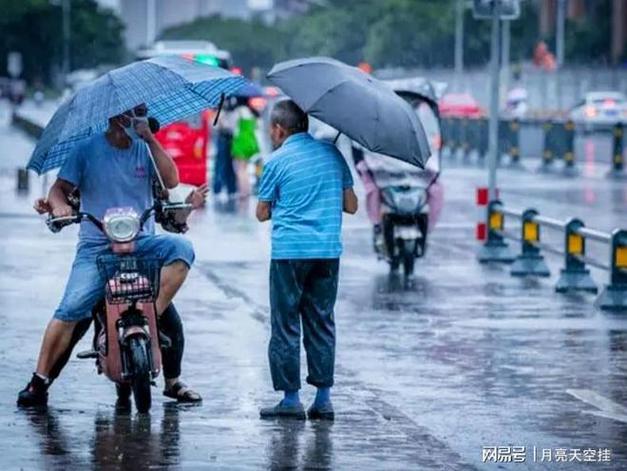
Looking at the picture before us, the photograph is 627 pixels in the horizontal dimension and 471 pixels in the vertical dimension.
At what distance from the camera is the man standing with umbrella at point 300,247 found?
11203mm

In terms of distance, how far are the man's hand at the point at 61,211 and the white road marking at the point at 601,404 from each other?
2922 mm

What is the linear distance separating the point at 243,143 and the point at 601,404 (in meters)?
20.1

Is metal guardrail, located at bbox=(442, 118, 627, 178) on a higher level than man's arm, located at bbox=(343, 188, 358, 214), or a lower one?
lower

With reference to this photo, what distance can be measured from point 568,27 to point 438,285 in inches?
3489

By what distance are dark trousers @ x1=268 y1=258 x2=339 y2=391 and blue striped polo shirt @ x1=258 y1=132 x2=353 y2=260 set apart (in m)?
0.08

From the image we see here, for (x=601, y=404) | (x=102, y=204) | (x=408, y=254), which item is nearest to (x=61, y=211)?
(x=102, y=204)

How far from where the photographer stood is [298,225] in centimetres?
1121

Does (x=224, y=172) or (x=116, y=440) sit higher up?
(x=116, y=440)

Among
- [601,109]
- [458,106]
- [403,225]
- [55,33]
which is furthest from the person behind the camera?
[55,33]

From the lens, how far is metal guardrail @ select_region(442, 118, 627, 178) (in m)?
42.3

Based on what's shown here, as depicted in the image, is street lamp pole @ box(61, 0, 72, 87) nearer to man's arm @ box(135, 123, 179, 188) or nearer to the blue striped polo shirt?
man's arm @ box(135, 123, 179, 188)

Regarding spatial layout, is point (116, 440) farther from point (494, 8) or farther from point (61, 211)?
point (494, 8)

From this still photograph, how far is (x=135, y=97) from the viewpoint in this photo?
36.8ft

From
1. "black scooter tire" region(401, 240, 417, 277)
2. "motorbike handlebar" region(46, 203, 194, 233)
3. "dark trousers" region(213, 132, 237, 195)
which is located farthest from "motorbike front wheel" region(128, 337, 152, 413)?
"dark trousers" region(213, 132, 237, 195)
